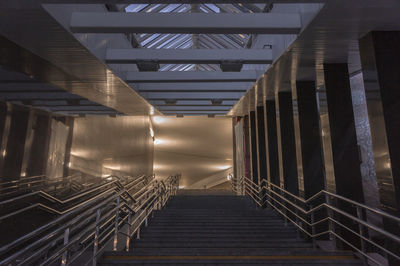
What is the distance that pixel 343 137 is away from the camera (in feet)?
15.0

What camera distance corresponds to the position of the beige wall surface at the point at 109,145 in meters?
7.18

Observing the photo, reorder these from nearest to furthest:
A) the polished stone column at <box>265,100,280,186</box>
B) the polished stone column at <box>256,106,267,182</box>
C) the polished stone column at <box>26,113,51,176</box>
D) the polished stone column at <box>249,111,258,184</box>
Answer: the polished stone column at <box>26,113,51,176</box> → the polished stone column at <box>265,100,280,186</box> → the polished stone column at <box>256,106,267,182</box> → the polished stone column at <box>249,111,258,184</box>

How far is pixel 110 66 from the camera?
514 centimetres

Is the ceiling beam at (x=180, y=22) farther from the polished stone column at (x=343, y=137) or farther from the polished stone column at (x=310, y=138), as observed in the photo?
the polished stone column at (x=310, y=138)

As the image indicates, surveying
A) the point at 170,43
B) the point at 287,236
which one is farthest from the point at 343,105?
the point at 170,43

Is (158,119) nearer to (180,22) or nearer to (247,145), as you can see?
(247,145)

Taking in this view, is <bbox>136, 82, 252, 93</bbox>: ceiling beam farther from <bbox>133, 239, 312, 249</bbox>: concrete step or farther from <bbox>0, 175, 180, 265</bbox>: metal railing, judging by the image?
<bbox>133, 239, 312, 249</bbox>: concrete step

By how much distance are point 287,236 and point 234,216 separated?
122cm

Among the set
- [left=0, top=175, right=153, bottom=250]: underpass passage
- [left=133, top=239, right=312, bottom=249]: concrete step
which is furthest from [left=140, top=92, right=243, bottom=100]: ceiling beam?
[left=133, top=239, right=312, bottom=249]: concrete step

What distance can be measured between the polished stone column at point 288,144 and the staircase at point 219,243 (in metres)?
1.18

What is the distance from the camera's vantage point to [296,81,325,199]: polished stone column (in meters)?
5.61

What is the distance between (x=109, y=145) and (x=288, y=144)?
5938mm

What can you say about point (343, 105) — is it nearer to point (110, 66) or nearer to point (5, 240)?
point (110, 66)

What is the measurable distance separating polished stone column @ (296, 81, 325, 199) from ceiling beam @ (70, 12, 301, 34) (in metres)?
2.56
